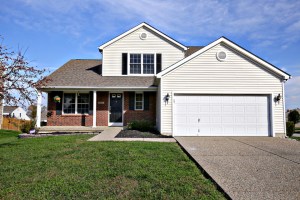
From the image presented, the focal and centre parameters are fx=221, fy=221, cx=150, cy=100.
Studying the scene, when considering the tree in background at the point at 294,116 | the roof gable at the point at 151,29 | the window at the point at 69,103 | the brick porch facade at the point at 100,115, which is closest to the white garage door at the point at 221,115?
the brick porch facade at the point at 100,115

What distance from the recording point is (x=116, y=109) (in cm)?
1578

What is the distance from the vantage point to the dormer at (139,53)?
16.4 m

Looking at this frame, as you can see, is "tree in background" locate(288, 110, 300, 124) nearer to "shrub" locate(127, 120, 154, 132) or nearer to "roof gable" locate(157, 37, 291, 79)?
"roof gable" locate(157, 37, 291, 79)

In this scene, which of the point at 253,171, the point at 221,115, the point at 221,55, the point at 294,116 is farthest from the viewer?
the point at 294,116

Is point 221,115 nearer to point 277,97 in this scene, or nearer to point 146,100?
point 277,97

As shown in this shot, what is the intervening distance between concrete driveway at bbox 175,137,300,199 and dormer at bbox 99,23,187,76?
9725 mm

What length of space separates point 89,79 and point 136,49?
161 inches

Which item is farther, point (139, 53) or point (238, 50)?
point (139, 53)

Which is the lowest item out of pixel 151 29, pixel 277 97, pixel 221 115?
pixel 221 115

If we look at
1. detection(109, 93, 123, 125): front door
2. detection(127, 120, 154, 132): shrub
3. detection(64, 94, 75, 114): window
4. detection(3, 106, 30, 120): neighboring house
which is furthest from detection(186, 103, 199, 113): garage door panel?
detection(3, 106, 30, 120): neighboring house

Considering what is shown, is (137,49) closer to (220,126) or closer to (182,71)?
(182,71)

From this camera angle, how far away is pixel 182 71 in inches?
479

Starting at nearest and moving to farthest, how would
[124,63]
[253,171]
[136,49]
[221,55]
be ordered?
1. [253,171]
2. [221,55]
3. [124,63]
4. [136,49]

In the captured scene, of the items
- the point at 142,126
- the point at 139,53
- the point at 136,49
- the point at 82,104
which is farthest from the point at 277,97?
the point at 82,104
